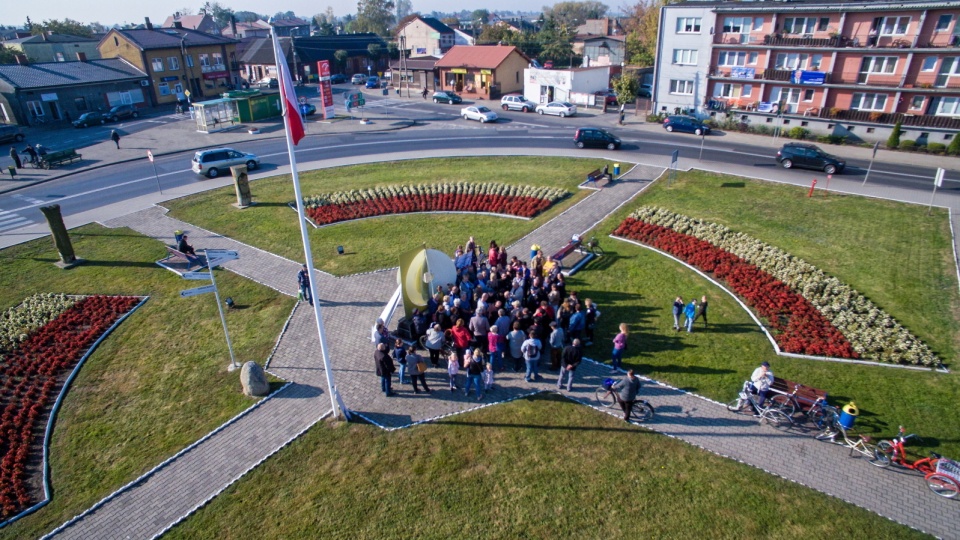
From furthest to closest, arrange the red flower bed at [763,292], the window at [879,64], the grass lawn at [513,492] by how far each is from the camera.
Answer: the window at [879,64] → the red flower bed at [763,292] → the grass lawn at [513,492]

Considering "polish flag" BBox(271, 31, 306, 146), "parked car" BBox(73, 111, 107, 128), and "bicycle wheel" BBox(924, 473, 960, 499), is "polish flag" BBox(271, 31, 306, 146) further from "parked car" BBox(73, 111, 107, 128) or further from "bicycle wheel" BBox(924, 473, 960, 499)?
"parked car" BBox(73, 111, 107, 128)

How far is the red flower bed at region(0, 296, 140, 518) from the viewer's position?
11.4m

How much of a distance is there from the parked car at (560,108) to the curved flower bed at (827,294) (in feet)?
87.2

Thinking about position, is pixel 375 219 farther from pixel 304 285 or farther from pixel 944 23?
pixel 944 23

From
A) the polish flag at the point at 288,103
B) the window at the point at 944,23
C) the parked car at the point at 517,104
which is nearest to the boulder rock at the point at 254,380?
the polish flag at the point at 288,103

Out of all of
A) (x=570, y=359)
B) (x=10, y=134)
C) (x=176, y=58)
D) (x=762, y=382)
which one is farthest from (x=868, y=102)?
(x=176, y=58)

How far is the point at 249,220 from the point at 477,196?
35.4ft

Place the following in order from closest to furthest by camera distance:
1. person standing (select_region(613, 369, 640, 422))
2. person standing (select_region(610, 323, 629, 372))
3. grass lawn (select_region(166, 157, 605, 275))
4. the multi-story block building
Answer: person standing (select_region(613, 369, 640, 422)), person standing (select_region(610, 323, 629, 372)), grass lawn (select_region(166, 157, 605, 275)), the multi-story block building

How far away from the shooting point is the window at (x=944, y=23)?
3412cm

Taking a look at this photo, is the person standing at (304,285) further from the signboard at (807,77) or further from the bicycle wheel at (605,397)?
the signboard at (807,77)

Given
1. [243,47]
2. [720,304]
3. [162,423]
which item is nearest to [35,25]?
[243,47]

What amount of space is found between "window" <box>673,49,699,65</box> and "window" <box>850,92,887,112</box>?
468 inches

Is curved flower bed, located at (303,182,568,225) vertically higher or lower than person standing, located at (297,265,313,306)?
higher

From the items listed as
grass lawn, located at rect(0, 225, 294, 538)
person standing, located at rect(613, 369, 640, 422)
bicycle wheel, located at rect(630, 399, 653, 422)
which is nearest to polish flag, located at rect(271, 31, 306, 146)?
grass lawn, located at rect(0, 225, 294, 538)
